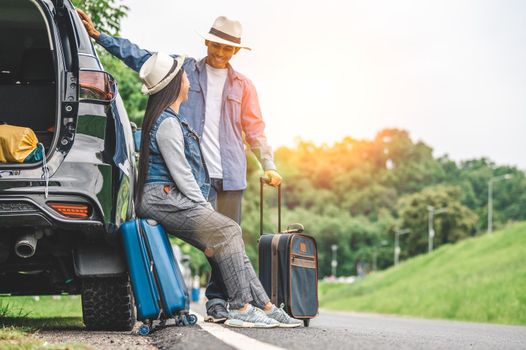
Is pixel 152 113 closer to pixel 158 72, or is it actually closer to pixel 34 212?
pixel 158 72

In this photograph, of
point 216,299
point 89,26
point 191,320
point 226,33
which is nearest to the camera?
point 191,320

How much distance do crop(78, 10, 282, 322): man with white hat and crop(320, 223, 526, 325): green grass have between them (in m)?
12.9

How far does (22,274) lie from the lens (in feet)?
21.0

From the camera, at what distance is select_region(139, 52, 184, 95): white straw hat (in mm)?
6191

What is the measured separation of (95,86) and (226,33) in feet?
4.53

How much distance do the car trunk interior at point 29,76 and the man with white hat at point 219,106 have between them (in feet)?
1.65

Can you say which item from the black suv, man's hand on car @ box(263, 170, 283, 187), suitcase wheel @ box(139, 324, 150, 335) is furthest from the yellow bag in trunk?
man's hand on car @ box(263, 170, 283, 187)

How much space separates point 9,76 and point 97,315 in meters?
2.33

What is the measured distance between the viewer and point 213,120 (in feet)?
22.9

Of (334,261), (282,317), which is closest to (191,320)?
(282,317)

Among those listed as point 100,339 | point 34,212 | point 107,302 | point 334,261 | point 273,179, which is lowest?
point 334,261

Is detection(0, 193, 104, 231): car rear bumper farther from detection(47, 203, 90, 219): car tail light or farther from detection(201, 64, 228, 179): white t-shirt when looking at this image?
detection(201, 64, 228, 179): white t-shirt

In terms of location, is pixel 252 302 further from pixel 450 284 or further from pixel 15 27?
pixel 450 284

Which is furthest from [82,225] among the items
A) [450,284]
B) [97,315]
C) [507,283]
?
[450,284]
